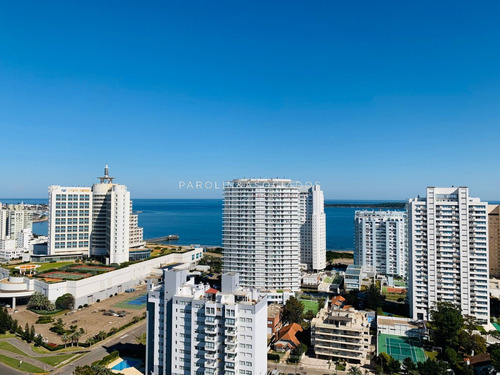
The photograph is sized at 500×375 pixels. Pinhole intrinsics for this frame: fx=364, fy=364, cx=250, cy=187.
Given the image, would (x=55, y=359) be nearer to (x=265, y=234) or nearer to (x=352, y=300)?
(x=265, y=234)

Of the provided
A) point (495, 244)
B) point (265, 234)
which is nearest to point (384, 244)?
point (495, 244)

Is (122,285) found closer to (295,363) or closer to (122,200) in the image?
(122,200)

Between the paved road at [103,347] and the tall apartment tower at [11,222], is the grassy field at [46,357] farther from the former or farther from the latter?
→ the tall apartment tower at [11,222]

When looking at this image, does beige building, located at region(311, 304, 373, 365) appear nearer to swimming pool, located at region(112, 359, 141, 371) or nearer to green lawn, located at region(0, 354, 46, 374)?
swimming pool, located at region(112, 359, 141, 371)

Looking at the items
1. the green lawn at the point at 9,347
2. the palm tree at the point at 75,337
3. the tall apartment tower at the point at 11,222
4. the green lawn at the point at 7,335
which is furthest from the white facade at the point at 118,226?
the tall apartment tower at the point at 11,222

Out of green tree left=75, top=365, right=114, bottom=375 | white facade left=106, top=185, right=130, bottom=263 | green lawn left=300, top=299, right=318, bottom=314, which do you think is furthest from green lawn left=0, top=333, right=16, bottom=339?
green lawn left=300, top=299, right=318, bottom=314
